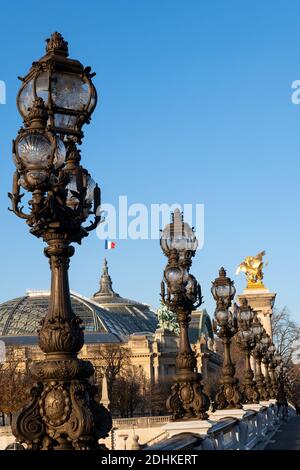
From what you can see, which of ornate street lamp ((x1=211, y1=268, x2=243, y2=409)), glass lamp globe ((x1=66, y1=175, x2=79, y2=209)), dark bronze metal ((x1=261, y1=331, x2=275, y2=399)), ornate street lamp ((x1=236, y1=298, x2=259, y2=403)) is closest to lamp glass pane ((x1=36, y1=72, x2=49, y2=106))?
glass lamp globe ((x1=66, y1=175, x2=79, y2=209))

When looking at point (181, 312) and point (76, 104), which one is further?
point (181, 312)

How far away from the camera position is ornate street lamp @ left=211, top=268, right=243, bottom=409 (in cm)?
2027

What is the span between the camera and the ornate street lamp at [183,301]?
1430 centimetres

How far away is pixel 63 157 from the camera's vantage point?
8625mm

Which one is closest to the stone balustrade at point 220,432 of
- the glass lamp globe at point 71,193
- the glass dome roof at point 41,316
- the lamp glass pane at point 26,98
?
the glass lamp globe at point 71,193

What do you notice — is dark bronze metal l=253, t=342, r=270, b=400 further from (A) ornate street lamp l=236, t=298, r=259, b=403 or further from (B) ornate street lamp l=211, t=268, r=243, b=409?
(B) ornate street lamp l=211, t=268, r=243, b=409

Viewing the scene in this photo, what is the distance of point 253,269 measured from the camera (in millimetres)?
67062

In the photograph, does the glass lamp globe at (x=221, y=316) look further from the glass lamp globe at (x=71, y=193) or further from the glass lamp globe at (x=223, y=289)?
the glass lamp globe at (x=71, y=193)

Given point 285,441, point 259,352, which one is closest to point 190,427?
point 285,441

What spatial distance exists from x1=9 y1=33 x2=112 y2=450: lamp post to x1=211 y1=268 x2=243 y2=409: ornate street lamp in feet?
36.2

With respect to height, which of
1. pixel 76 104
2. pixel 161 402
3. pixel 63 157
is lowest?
pixel 161 402
